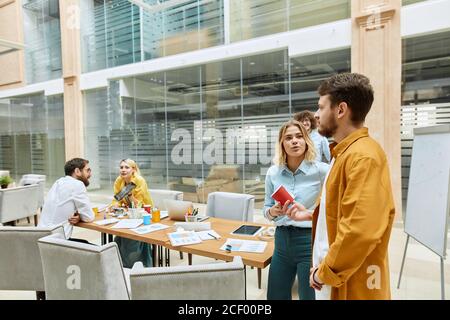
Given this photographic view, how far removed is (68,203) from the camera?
8.82 ft

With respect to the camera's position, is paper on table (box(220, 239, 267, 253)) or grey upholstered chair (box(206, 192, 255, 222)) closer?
paper on table (box(220, 239, 267, 253))

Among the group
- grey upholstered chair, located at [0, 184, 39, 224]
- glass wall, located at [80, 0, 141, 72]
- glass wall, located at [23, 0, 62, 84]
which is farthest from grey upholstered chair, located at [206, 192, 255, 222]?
glass wall, located at [23, 0, 62, 84]

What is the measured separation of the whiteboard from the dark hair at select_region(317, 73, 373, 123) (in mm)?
1602

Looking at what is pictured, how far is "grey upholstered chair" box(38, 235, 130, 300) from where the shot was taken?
1.60m

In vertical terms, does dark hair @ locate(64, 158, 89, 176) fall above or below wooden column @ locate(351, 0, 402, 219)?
below

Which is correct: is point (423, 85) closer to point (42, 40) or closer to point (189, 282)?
point (189, 282)

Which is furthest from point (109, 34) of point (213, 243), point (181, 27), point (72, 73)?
point (213, 243)

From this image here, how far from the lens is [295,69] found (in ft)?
18.0

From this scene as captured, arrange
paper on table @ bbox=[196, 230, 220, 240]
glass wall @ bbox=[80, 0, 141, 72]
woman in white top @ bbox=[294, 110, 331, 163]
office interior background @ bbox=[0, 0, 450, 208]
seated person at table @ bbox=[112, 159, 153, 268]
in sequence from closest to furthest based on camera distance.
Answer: paper on table @ bbox=[196, 230, 220, 240] < woman in white top @ bbox=[294, 110, 331, 163] < seated person at table @ bbox=[112, 159, 153, 268] < office interior background @ bbox=[0, 0, 450, 208] < glass wall @ bbox=[80, 0, 141, 72]

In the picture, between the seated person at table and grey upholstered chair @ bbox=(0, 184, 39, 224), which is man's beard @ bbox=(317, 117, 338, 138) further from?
grey upholstered chair @ bbox=(0, 184, 39, 224)

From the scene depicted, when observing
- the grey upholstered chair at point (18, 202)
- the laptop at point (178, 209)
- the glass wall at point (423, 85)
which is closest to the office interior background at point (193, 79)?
the glass wall at point (423, 85)

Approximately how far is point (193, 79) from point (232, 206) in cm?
415

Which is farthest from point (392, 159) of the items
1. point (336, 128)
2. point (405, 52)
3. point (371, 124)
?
point (336, 128)

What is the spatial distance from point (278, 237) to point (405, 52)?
4326mm
